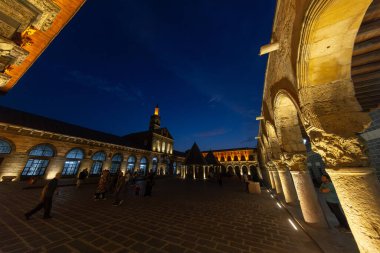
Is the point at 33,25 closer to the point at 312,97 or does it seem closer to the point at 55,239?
the point at 55,239

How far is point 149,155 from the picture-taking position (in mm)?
26656

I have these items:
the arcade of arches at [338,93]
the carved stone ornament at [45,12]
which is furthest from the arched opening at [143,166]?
the arcade of arches at [338,93]

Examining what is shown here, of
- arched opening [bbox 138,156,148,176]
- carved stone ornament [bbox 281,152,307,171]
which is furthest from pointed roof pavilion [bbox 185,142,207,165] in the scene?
carved stone ornament [bbox 281,152,307,171]

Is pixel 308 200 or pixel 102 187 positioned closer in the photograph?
pixel 308 200

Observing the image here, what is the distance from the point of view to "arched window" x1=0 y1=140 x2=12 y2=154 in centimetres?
1145

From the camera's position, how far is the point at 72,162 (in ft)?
51.6

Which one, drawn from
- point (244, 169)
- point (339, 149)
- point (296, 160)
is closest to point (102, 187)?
point (296, 160)

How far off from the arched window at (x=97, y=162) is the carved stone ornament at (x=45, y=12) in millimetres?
19352

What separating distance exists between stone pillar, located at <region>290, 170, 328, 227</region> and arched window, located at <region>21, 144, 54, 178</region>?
20029 millimetres

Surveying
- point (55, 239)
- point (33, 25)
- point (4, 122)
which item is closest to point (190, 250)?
point (55, 239)

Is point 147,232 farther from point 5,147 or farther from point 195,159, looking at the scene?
point 195,159

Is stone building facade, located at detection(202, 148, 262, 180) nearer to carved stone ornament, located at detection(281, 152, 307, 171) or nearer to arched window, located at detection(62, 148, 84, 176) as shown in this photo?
arched window, located at detection(62, 148, 84, 176)

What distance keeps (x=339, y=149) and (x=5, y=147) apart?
66.1ft

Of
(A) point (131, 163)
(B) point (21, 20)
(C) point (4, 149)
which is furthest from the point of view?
(A) point (131, 163)
